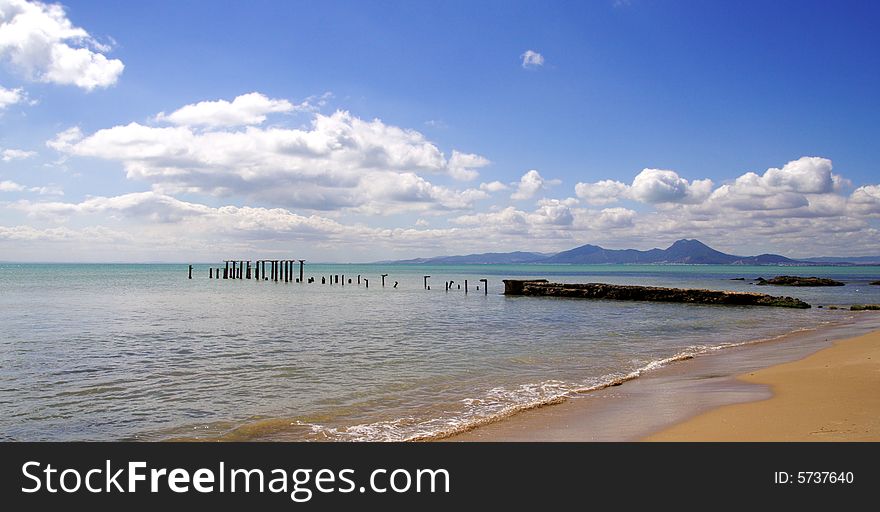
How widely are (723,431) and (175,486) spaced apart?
24.0ft

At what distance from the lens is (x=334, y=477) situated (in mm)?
6090

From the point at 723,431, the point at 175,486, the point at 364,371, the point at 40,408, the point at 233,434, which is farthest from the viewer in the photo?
the point at 364,371

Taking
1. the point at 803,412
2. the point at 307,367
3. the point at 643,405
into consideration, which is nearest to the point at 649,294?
the point at 307,367

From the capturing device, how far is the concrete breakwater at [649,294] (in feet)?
144

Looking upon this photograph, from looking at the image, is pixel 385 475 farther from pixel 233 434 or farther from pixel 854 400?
pixel 854 400

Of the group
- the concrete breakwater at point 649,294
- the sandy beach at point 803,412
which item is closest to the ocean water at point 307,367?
the sandy beach at point 803,412

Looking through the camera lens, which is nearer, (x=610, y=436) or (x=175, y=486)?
(x=175, y=486)

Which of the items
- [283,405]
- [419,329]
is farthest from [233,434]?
[419,329]

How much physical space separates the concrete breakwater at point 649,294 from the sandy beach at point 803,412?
1325 inches

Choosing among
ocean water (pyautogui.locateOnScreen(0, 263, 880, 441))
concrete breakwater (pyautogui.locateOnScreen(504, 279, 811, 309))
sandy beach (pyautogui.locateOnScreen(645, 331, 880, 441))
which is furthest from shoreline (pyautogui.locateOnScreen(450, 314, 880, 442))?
concrete breakwater (pyautogui.locateOnScreen(504, 279, 811, 309))

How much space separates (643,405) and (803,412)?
8.73ft

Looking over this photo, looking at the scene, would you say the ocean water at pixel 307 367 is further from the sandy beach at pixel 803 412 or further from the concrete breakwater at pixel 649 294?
the concrete breakwater at pixel 649 294

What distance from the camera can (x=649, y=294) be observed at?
164 feet

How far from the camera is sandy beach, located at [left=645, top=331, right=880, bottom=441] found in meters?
7.50
